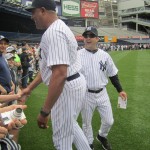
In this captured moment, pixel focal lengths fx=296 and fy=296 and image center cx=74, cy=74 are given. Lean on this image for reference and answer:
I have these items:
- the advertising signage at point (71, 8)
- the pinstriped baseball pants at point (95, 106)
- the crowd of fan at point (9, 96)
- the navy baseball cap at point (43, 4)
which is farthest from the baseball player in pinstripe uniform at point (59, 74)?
the advertising signage at point (71, 8)

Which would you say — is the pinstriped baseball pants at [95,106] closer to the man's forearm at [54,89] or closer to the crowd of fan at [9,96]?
the crowd of fan at [9,96]

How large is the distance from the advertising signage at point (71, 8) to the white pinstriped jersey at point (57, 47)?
184ft

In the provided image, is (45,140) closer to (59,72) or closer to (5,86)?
(5,86)

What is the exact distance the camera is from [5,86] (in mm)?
6129

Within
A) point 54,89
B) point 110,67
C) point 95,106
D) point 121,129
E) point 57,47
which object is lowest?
point 121,129

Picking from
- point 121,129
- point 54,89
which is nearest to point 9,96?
point 54,89

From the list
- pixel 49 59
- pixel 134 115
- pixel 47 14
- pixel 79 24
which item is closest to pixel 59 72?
pixel 49 59

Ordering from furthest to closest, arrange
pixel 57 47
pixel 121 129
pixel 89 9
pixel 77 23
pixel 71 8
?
pixel 77 23 < pixel 89 9 < pixel 71 8 < pixel 121 129 < pixel 57 47

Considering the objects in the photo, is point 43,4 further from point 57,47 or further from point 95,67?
point 95,67

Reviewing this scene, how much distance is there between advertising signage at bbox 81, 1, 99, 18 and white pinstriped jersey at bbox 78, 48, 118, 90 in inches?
2411

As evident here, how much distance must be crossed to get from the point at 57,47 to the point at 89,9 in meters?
64.7

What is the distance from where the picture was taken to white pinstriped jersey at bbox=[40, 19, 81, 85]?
3150 mm

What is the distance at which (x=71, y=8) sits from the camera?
59.8 m

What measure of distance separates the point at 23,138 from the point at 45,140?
49 centimetres
